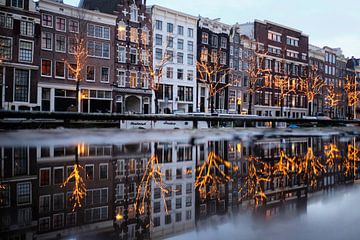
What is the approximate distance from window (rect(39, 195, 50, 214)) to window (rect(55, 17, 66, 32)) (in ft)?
139

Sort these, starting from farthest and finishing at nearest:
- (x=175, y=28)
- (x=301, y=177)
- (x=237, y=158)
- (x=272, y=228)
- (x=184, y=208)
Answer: (x=175, y=28), (x=237, y=158), (x=301, y=177), (x=184, y=208), (x=272, y=228)

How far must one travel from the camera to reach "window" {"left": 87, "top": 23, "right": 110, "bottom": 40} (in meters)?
45.5

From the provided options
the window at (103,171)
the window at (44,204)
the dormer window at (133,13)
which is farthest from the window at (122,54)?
the window at (44,204)

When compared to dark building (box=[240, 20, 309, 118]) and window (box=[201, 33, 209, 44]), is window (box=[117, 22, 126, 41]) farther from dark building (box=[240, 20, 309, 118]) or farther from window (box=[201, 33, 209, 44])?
dark building (box=[240, 20, 309, 118])

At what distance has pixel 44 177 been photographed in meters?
4.51

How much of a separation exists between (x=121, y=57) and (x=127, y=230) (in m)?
47.4

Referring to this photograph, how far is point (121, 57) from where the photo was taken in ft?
159

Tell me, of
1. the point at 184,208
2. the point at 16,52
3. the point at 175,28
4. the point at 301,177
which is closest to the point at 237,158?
the point at 301,177

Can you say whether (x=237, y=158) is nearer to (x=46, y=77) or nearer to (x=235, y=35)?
(x=46, y=77)

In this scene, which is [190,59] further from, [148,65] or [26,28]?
[26,28]

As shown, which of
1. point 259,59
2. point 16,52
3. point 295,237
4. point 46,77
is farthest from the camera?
point 259,59

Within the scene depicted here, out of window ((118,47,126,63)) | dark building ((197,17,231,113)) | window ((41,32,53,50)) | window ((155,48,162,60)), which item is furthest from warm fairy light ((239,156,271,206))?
dark building ((197,17,231,113))

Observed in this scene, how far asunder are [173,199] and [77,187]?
41.5 inches

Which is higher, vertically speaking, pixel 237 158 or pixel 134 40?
pixel 134 40
